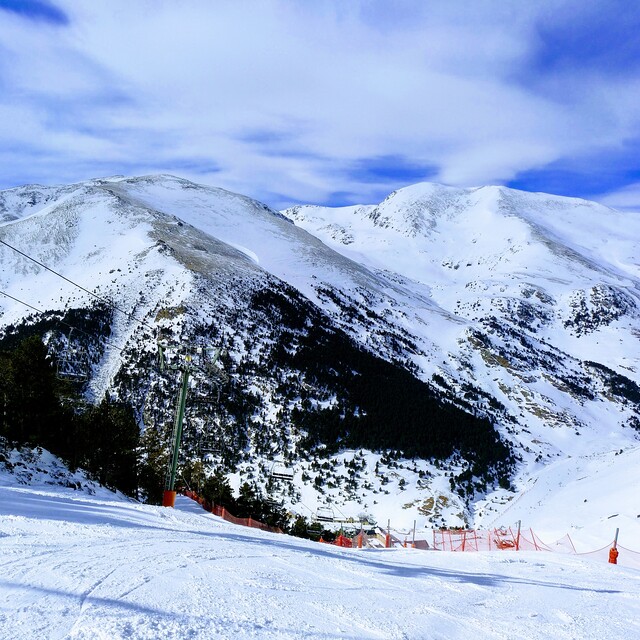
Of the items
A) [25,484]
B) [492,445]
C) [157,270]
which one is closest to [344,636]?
[25,484]

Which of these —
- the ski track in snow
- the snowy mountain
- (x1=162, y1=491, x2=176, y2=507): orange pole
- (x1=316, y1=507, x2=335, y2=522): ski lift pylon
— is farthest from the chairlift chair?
the ski track in snow

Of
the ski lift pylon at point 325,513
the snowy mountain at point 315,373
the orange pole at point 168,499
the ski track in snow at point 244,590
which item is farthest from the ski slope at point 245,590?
the ski lift pylon at point 325,513

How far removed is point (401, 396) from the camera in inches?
4414

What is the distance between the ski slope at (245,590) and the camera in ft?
21.0

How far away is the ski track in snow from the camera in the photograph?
639cm

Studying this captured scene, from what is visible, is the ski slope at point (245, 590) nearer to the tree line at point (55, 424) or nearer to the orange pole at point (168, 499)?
the orange pole at point (168, 499)

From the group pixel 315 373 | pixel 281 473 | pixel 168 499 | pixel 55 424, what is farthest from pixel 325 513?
pixel 168 499

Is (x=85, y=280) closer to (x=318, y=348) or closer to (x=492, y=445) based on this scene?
(x=318, y=348)

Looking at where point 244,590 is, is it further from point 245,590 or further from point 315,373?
point 315,373

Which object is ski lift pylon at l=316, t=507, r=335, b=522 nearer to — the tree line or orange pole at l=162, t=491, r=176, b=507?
the tree line

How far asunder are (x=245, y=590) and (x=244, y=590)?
0.02 m

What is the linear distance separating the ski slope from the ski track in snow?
0.03 m

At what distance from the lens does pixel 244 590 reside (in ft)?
27.3

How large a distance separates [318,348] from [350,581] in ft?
361
